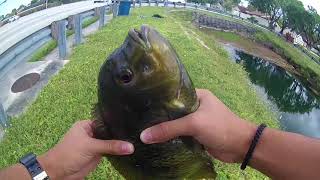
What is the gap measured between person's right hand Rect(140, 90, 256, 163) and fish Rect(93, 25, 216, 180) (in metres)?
0.05

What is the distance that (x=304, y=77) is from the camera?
28797 millimetres

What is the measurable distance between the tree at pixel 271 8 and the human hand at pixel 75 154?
148 feet

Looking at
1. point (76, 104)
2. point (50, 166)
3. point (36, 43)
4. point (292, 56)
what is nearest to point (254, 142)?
point (50, 166)

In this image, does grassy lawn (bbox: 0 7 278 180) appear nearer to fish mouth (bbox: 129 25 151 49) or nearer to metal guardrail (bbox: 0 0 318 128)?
metal guardrail (bbox: 0 0 318 128)

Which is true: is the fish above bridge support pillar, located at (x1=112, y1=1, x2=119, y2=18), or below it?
above

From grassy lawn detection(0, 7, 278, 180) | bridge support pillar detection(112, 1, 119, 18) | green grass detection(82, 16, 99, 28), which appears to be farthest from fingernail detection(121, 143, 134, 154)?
bridge support pillar detection(112, 1, 119, 18)

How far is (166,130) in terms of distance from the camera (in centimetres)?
238

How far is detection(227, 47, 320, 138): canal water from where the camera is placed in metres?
18.7

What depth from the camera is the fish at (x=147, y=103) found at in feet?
7.27

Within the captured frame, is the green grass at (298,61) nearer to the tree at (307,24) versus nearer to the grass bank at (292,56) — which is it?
the grass bank at (292,56)

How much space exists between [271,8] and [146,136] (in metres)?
46.8

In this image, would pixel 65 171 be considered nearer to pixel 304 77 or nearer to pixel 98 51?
pixel 98 51

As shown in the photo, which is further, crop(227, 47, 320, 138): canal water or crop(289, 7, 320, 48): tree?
crop(289, 7, 320, 48): tree

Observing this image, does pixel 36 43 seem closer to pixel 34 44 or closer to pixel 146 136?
pixel 34 44
